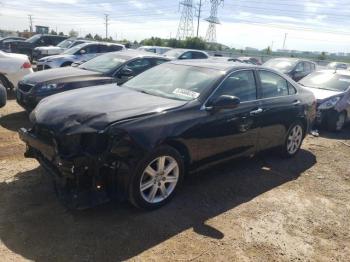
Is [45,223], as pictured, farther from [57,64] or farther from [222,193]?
[57,64]

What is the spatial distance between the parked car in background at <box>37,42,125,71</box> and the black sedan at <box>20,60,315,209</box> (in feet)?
26.6

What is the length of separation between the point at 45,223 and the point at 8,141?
2859 millimetres

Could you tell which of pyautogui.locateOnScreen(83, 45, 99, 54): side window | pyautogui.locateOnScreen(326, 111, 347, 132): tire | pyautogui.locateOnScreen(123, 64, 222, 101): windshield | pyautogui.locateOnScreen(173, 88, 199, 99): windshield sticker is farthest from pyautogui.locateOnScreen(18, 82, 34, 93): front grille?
pyautogui.locateOnScreen(83, 45, 99, 54): side window

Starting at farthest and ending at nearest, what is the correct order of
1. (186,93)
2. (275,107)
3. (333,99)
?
1. (333,99)
2. (275,107)
3. (186,93)

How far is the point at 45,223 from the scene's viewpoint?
3.66 meters

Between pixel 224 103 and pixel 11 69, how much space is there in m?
6.78

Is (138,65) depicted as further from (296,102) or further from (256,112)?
(256,112)

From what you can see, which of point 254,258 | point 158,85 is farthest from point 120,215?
point 158,85

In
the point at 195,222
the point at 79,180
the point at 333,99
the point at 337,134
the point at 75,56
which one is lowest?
the point at 337,134

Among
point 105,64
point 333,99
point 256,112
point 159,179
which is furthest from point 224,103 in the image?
point 333,99

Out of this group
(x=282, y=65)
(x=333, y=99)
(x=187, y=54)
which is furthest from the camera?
(x=187, y=54)

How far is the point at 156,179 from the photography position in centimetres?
405

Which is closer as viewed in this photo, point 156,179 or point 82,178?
point 82,178

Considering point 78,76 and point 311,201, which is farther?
point 78,76
